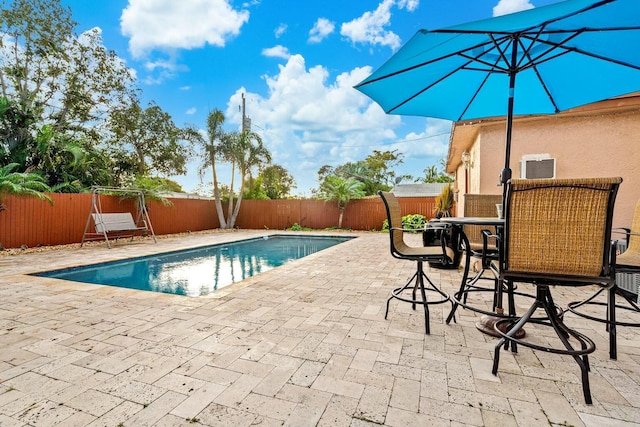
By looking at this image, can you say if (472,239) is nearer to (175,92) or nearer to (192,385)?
(192,385)

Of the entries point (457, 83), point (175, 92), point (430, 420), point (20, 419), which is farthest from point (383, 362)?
point (175, 92)

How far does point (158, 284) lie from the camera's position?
15.5 ft

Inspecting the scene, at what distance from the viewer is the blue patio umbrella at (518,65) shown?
5.72ft

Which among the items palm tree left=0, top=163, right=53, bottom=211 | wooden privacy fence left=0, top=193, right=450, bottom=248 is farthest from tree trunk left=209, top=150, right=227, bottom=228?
palm tree left=0, top=163, right=53, bottom=211

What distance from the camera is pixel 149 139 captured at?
15.1 metres

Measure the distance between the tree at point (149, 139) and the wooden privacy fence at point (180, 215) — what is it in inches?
140

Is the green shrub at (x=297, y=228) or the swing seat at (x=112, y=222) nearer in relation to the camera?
the swing seat at (x=112, y=222)

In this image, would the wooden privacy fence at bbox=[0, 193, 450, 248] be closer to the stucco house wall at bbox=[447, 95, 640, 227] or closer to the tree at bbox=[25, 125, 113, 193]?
the tree at bbox=[25, 125, 113, 193]

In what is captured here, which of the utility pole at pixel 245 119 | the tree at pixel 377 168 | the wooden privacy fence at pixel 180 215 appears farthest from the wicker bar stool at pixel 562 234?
the tree at pixel 377 168

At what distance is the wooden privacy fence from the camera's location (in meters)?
7.21

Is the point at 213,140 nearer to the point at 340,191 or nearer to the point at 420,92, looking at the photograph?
the point at 340,191

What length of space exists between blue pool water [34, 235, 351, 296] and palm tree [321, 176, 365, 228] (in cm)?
472

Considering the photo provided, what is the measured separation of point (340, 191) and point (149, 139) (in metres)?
9.79

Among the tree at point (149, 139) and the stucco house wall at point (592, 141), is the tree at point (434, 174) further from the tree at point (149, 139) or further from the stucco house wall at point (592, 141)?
the stucco house wall at point (592, 141)
